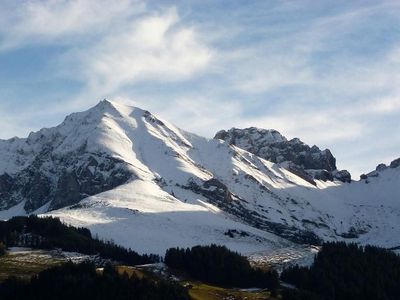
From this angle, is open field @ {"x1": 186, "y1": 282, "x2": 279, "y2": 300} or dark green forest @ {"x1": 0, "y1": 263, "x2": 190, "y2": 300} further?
open field @ {"x1": 186, "y1": 282, "x2": 279, "y2": 300}

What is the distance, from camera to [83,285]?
179 m

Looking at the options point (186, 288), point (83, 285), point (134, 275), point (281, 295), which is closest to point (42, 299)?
point (83, 285)

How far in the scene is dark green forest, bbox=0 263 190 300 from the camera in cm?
17562

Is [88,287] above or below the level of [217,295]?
above

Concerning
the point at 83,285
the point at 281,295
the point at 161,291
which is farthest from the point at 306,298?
the point at 83,285

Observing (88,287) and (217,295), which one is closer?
(88,287)

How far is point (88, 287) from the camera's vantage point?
587 feet

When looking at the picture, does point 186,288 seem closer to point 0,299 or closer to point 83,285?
point 83,285

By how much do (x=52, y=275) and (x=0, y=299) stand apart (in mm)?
13280

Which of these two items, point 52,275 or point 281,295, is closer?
point 52,275

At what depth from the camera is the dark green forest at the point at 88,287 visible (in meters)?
176

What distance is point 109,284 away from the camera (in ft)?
591

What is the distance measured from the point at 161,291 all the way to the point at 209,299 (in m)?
11.5

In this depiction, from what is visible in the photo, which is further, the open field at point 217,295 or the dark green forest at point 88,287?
the open field at point 217,295
